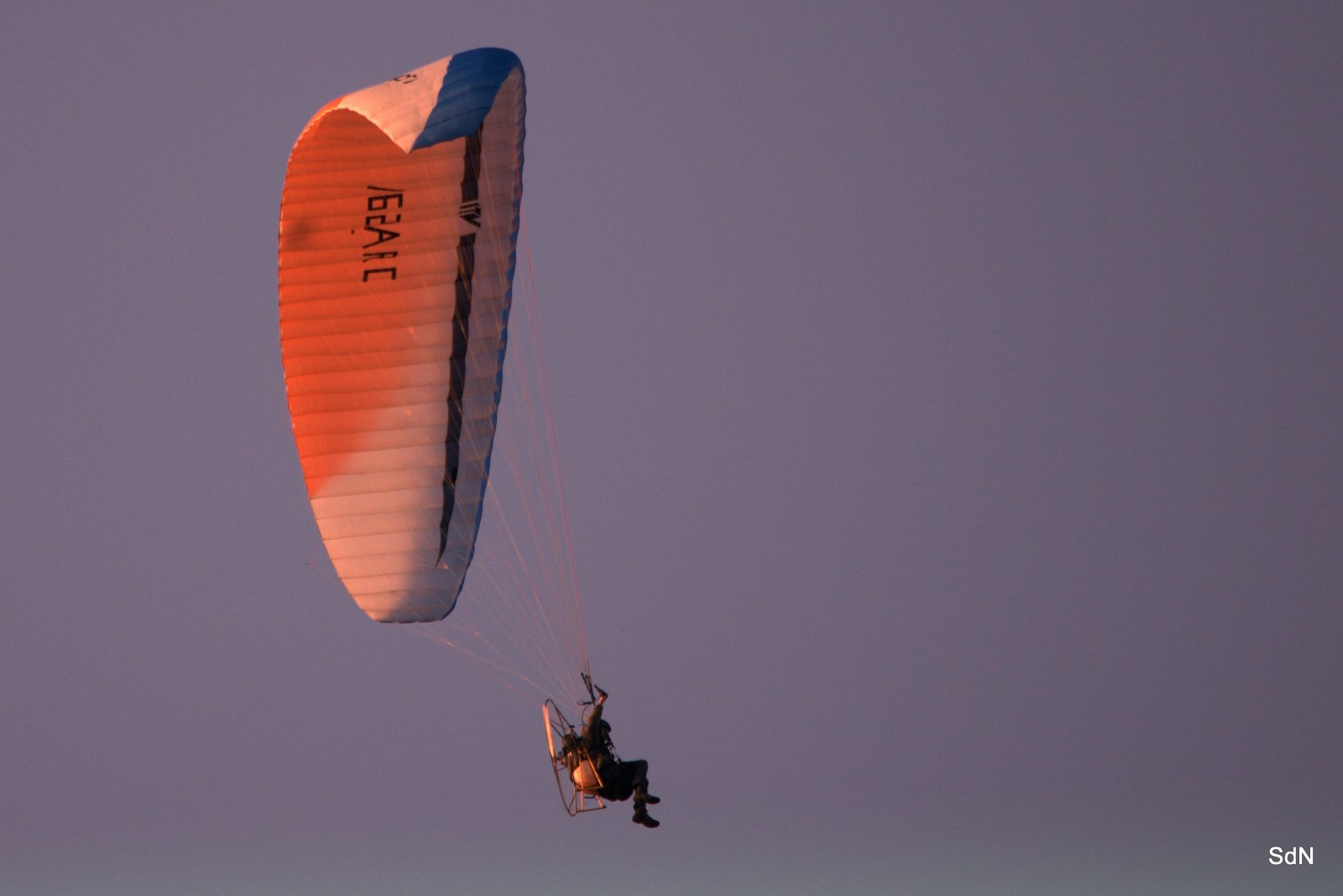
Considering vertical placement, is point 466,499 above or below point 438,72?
below

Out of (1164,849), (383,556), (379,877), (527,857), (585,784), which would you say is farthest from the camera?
(527,857)

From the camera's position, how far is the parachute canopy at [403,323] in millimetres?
17609

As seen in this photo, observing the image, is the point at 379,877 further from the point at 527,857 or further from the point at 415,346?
the point at 415,346

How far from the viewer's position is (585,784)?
→ 16.9 meters

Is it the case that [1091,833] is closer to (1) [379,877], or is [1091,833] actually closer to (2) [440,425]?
(1) [379,877]

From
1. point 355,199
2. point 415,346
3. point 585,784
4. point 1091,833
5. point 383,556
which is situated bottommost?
point 585,784

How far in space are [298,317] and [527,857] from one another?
34.7m

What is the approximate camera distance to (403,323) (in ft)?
58.5

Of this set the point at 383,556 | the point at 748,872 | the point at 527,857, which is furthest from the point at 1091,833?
the point at 383,556

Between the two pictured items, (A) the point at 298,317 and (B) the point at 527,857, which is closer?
(A) the point at 298,317

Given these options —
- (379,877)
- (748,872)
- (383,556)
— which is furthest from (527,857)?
(383,556)

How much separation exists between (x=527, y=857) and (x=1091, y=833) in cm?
1432

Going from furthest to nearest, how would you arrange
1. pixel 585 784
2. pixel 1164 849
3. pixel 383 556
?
pixel 1164 849
pixel 383 556
pixel 585 784

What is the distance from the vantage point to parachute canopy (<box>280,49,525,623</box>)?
17609mm
